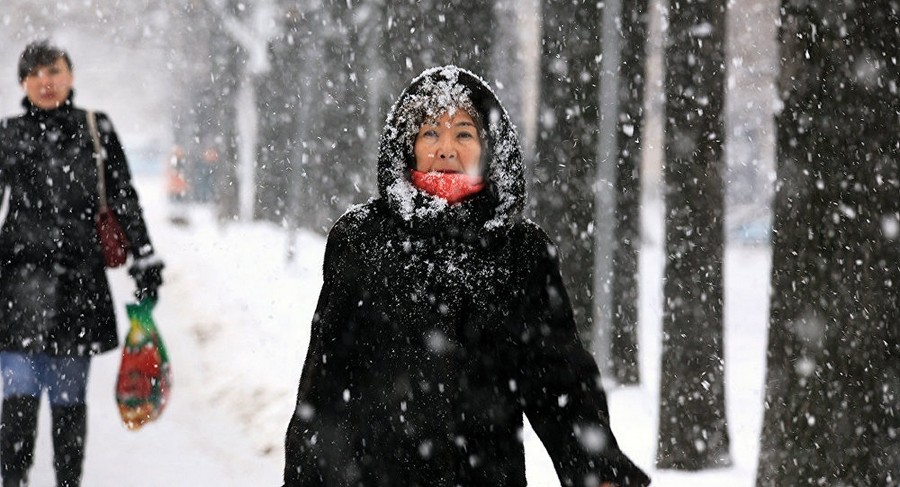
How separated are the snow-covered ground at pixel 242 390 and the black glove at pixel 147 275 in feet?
5.24

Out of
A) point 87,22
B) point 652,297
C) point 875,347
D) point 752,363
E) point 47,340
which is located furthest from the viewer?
point 87,22

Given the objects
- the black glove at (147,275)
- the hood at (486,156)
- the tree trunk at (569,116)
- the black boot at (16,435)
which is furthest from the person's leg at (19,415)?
the tree trunk at (569,116)

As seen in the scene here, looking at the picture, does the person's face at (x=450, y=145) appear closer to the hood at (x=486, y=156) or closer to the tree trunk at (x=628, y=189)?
the hood at (x=486, y=156)

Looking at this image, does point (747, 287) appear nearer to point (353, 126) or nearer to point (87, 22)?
point (353, 126)

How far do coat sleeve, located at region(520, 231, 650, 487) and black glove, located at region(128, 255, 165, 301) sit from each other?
2851mm

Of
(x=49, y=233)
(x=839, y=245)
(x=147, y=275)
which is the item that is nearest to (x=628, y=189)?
(x=839, y=245)

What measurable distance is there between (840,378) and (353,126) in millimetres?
11373

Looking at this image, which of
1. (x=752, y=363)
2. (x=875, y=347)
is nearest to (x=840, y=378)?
(x=875, y=347)

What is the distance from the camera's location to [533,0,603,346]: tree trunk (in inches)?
348

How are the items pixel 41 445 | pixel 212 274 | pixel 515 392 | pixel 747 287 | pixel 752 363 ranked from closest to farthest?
pixel 515 392 → pixel 41 445 → pixel 752 363 → pixel 212 274 → pixel 747 287

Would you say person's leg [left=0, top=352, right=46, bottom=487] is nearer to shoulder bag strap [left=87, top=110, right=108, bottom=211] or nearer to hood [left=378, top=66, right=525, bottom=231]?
shoulder bag strap [left=87, top=110, right=108, bottom=211]

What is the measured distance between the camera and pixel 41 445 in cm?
740

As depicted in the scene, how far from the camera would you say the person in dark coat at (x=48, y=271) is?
5.34m

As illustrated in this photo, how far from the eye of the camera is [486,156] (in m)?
3.18
